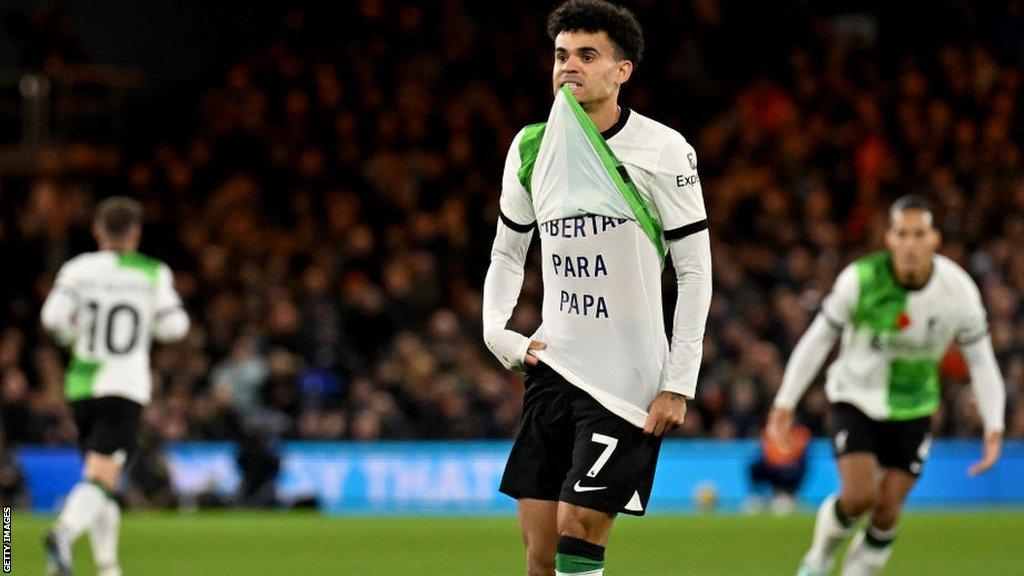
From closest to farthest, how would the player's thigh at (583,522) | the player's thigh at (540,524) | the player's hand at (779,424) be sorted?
the player's thigh at (583,522)
the player's thigh at (540,524)
the player's hand at (779,424)

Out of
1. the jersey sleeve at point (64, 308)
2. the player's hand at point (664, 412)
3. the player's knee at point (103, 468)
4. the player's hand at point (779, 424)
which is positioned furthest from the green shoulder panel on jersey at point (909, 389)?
the jersey sleeve at point (64, 308)

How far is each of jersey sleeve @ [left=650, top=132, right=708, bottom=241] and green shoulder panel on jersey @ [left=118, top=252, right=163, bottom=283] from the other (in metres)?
4.44

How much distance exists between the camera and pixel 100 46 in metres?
21.6

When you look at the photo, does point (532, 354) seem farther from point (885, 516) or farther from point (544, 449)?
point (885, 516)

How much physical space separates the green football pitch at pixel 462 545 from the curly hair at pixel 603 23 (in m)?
5.46

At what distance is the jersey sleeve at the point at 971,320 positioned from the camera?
896 cm

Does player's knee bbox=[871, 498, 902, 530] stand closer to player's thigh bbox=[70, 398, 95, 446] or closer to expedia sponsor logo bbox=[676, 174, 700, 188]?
expedia sponsor logo bbox=[676, 174, 700, 188]

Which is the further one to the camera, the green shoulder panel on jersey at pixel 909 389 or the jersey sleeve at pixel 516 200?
the green shoulder panel on jersey at pixel 909 389

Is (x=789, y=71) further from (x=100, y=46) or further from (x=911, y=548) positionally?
(x=911, y=548)

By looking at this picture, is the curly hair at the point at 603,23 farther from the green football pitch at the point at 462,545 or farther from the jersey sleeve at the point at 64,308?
the green football pitch at the point at 462,545

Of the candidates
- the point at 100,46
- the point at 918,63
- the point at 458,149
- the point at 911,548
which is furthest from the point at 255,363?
the point at 918,63

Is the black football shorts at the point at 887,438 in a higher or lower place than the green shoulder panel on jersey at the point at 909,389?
lower

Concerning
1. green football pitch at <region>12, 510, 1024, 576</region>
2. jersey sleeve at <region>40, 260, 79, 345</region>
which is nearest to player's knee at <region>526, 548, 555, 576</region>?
jersey sleeve at <region>40, 260, 79, 345</region>

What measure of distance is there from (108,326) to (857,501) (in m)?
4.00
